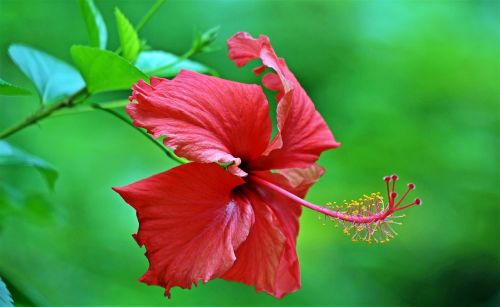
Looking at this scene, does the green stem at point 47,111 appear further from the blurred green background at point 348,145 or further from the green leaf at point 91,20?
the blurred green background at point 348,145

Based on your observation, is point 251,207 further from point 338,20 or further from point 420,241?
point 338,20

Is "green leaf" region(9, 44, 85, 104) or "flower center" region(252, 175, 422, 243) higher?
"green leaf" region(9, 44, 85, 104)

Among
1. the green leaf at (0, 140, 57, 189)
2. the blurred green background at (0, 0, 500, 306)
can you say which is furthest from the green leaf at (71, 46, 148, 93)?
the blurred green background at (0, 0, 500, 306)

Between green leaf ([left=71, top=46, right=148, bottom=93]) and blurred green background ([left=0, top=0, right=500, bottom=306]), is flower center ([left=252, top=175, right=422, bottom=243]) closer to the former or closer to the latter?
green leaf ([left=71, top=46, right=148, bottom=93])

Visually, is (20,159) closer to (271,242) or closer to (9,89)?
(9,89)

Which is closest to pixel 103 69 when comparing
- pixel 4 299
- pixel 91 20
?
pixel 91 20

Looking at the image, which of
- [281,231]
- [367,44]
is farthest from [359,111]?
[281,231]

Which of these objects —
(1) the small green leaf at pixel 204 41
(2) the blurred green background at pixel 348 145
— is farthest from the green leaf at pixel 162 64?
(2) the blurred green background at pixel 348 145
